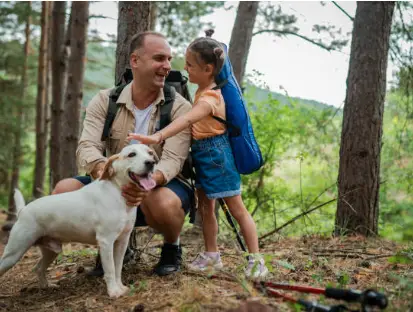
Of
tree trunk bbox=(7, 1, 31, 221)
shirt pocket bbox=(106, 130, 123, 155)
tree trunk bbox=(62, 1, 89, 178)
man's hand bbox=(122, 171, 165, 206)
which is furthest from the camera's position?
tree trunk bbox=(7, 1, 31, 221)

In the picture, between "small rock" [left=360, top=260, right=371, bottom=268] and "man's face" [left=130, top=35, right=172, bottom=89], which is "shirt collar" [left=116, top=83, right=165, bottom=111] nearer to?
"man's face" [left=130, top=35, right=172, bottom=89]

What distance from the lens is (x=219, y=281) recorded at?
3754 millimetres

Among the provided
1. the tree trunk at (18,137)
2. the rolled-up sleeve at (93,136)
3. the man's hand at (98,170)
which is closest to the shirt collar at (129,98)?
the rolled-up sleeve at (93,136)

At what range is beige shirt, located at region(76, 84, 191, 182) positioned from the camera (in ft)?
13.3

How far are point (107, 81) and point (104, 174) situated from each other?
16518 millimetres

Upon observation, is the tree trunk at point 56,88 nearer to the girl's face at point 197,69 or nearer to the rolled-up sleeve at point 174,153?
the rolled-up sleeve at point 174,153

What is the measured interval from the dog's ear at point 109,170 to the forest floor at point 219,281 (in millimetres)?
887

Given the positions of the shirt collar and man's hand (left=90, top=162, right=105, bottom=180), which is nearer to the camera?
man's hand (left=90, top=162, right=105, bottom=180)

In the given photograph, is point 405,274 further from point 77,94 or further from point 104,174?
point 77,94

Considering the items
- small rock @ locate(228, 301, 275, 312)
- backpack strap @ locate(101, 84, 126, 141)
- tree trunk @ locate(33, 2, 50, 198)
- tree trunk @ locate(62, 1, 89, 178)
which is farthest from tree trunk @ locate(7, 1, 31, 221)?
small rock @ locate(228, 301, 275, 312)

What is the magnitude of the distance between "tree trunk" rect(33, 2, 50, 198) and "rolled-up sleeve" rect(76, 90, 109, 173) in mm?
9367

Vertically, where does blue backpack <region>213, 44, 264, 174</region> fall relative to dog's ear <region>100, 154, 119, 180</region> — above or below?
above

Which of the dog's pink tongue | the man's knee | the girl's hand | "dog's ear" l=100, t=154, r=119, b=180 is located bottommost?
the man's knee

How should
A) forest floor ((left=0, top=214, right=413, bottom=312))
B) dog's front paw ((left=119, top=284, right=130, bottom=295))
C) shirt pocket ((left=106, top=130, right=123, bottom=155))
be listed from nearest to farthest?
forest floor ((left=0, top=214, right=413, bottom=312))
dog's front paw ((left=119, top=284, right=130, bottom=295))
shirt pocket ((left=106, top=130, right=123, bottom=155))
